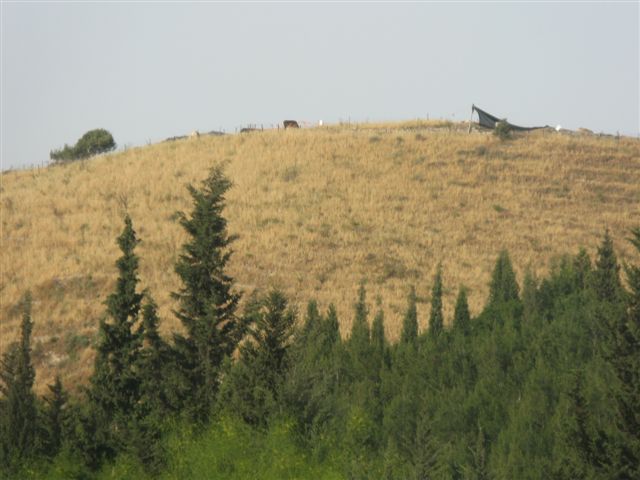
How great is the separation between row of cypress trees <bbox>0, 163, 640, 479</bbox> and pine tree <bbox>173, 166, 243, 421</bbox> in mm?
36

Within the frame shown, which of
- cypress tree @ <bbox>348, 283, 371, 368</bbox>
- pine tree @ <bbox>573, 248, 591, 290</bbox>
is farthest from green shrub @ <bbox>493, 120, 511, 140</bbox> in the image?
cypress tree @ <bbox>348, 283, 371, 368</bbox>

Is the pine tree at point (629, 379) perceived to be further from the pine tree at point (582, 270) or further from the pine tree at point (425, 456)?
the pine tree at point (582, 270)

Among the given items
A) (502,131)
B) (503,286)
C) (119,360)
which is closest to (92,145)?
(502,131)

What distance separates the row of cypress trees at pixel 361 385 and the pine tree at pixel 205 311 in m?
0.04

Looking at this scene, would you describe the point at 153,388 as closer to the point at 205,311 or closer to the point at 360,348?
the point at 205,311

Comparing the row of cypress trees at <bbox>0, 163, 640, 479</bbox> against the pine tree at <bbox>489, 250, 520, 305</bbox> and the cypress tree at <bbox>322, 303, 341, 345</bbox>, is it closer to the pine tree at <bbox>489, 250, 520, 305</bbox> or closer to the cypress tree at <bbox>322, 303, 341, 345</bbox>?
the cypress tree at <bbox>322, 303, 341, 345</bbox>

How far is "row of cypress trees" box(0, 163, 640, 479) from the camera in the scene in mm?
22234

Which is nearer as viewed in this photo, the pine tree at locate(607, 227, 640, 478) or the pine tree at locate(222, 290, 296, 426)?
the pine tree at locate(607, 227, 640, 478)

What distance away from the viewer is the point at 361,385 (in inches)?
1241

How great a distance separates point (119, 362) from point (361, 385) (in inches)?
261

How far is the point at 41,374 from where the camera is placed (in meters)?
44.6

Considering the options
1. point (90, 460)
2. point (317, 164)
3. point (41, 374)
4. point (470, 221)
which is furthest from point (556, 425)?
point (317, 164)

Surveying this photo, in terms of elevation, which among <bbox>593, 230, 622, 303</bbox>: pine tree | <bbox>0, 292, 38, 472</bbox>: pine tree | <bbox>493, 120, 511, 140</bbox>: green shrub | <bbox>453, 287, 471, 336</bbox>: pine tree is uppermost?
<bbox>493, 120, 511, 140</bbox>: green shrub

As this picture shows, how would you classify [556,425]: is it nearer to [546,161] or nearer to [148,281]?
[148,281]
